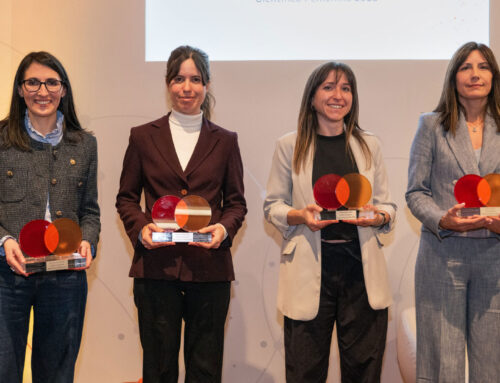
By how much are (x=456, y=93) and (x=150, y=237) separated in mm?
1557

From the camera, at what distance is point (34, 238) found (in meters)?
2.09

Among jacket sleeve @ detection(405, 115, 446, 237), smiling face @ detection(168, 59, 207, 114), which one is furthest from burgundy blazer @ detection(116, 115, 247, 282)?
jacket sleeve @ detection(405, 115, 446, 237)

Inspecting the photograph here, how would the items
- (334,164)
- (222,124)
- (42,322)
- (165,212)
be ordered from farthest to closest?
(222,124)
(334,164)
(165,212)
(42,322)

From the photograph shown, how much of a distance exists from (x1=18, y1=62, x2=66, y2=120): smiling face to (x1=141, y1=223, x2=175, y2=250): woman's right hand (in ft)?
2.12

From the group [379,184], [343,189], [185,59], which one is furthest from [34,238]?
[379,184]

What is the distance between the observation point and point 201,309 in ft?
7.59

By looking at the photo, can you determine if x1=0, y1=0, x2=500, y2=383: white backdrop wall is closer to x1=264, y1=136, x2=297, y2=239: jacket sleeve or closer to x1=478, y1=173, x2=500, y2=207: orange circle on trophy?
x1=264, y1=136, x2=297, y2=239: jacket sleeve

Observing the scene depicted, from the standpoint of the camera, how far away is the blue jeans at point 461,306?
2.27m

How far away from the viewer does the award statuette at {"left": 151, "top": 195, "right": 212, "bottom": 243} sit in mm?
2240

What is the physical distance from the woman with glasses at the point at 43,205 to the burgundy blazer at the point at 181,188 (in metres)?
0.18

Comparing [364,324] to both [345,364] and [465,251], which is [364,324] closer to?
[345,364]

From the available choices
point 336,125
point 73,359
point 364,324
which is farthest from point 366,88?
point 73,359

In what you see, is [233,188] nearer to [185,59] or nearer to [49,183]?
[185,59]

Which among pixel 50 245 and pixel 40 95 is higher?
pixel 40 95
